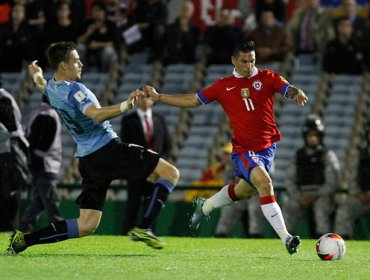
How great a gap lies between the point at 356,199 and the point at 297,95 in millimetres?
5216

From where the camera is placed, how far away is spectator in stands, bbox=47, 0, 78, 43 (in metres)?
22.4

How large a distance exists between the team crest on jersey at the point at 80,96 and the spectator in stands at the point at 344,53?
9356 millimetres

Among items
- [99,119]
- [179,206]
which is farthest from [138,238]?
[179,206]

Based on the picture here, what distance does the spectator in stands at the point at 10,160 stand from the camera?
621 inches

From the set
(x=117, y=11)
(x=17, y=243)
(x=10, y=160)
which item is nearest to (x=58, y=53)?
(x=17, y=243)

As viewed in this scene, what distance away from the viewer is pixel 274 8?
2150 cm

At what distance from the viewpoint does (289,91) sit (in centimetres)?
1236

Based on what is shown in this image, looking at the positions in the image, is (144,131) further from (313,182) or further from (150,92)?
(150,92)

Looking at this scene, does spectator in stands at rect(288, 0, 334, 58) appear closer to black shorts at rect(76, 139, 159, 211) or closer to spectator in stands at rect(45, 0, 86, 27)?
spectator in stands at rect(45, 0, 86, 27)

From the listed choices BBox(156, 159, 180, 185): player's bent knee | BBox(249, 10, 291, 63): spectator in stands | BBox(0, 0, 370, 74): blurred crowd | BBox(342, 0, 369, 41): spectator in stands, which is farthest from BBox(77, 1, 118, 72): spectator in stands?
BBox(156, 159, 180, 185): player's bent knee

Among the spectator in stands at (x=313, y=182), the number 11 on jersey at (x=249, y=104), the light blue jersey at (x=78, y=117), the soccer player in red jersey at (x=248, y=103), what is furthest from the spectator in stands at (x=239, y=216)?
the light blue jersey at (x=78, y=117)

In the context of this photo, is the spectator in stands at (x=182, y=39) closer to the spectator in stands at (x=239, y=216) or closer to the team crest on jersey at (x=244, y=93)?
the spectator in stands at (x=239, y=216)

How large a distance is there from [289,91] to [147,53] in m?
11.1

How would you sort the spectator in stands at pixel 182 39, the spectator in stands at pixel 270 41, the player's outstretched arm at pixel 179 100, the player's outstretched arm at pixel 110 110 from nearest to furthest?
the player's outstretched arm at pixel 110 110
the player's outstretched arm at pixel 179 100
the spectator in stands at pixel 270 41
the spectator in stands at pixel 182 39
